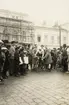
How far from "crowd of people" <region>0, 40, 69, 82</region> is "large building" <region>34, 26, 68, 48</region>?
26039mm

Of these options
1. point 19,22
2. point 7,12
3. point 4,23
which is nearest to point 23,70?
point 4,23

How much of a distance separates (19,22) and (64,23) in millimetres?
17463

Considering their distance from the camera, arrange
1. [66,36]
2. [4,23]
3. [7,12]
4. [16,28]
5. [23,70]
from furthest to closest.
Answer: [66,36]
[7,12]
[16,28]
[4,23]
[23,70]

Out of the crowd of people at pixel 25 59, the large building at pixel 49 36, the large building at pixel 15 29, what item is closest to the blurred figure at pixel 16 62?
the crowd of people at pixel 25 59

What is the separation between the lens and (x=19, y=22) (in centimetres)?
3172

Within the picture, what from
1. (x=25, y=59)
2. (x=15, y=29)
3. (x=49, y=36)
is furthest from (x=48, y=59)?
(x=49, y=36)

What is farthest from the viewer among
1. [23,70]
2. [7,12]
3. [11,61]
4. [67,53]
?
[7,12]

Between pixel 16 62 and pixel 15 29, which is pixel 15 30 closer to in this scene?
pixel 15 29

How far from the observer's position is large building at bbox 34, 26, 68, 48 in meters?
40.3

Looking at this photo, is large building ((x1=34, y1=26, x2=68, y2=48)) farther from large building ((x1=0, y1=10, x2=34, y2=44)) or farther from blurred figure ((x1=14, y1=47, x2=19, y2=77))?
blurred figure ((x1=14, y1=47, x2=19, y2=77))

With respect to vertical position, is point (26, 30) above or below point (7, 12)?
below

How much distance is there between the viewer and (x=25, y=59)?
34.4 ft

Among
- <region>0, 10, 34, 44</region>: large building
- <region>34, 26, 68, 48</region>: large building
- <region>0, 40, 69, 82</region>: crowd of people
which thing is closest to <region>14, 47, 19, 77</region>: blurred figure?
<region>0, 40, 69, 82</region>: crowd of people

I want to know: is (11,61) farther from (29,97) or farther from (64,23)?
Answer: (64,23)
